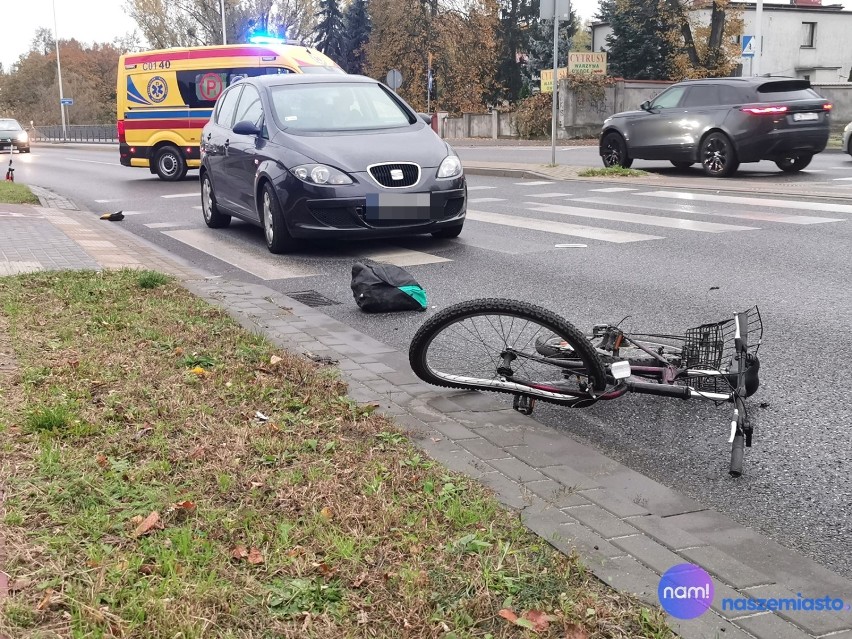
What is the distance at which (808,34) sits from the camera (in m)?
61.5

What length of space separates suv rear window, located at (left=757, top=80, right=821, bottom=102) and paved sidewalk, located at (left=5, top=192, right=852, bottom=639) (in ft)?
43.4

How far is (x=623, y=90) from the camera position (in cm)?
4256

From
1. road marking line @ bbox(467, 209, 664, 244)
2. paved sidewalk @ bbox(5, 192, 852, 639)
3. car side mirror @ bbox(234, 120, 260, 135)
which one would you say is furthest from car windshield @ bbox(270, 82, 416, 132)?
paved sidewalk @ bbox(5, 192, 852, 639)

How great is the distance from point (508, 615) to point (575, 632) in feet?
0.60

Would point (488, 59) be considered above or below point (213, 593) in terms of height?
above

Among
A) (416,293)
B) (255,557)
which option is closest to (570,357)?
(255,557)

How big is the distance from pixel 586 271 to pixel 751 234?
9.20 ft

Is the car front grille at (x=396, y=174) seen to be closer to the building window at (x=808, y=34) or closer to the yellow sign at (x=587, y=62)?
the yellow sign at (x=587, y=62)

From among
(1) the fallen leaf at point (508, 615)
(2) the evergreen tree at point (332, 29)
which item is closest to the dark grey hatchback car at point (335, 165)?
(1) the fallen leaf at point (508, 615)

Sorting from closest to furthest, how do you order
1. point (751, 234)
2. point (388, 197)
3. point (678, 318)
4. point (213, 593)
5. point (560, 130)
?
point (213, 593)
point (678, 318)
point (388, 197)
point (751, 234)
point (560, 130)

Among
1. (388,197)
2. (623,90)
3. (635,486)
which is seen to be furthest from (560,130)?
(635,486)

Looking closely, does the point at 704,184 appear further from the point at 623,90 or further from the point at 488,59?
the point at 488,59

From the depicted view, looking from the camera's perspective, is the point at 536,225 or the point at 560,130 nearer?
the point at 536,225

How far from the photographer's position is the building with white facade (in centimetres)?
6019
